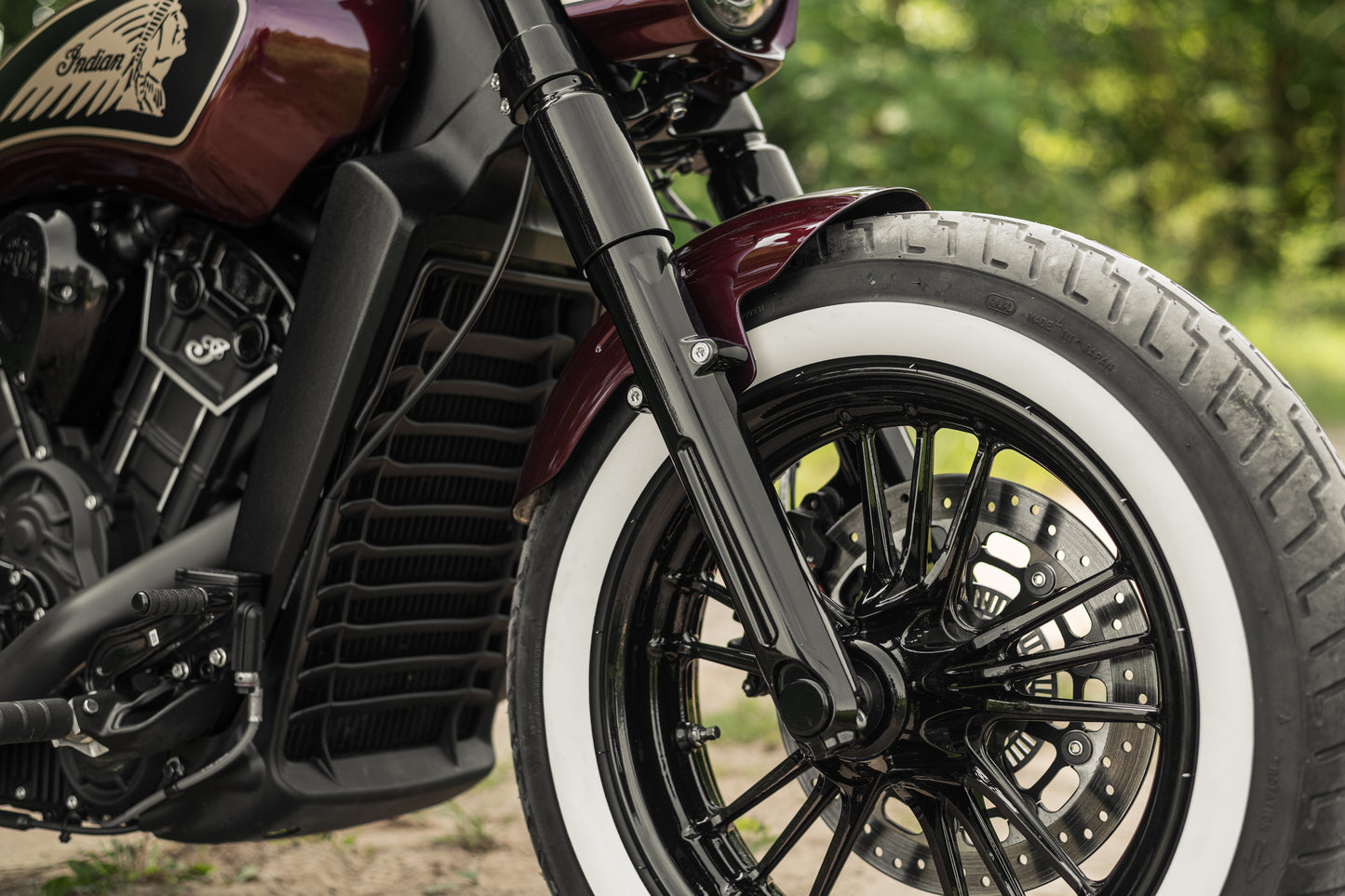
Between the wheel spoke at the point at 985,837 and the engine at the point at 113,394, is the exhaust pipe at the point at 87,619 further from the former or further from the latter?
the wheel spoke at the point at 985,837

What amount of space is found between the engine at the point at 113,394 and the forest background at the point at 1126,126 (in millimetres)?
2214

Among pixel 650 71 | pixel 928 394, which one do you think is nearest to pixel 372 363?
pixel 650 71

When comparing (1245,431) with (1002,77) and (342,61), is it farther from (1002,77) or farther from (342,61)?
(1002,77)

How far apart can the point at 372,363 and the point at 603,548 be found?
0.40m

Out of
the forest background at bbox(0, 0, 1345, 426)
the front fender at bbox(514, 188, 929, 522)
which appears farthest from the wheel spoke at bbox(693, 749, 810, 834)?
the forest background at bbox(0, 0, 1345, 426)

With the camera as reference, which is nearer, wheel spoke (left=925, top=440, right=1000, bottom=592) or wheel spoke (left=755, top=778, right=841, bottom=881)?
wheel spoke (left=925, top=440, right=1000, bottom=592)

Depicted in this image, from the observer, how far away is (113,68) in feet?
5.80

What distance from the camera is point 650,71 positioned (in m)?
1.63

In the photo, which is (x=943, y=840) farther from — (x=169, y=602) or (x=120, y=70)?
(x=120, y=70)

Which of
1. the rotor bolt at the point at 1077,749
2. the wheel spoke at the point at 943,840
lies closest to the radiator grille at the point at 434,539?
the wheel spoke at the point at 943,840

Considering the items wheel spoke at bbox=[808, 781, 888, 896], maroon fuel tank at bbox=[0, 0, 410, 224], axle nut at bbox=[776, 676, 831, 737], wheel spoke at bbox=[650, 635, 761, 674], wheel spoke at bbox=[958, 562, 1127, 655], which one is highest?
maroon fuel tank at bbox=[0, 0, 410, 224]

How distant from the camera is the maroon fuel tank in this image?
1607 millimetres

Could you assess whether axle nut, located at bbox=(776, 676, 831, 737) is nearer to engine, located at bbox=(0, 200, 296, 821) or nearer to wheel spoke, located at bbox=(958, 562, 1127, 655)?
wheel spoke, located at bbox=(958, 562, 1127, 655)

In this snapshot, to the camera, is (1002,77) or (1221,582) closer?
(1221,582)
